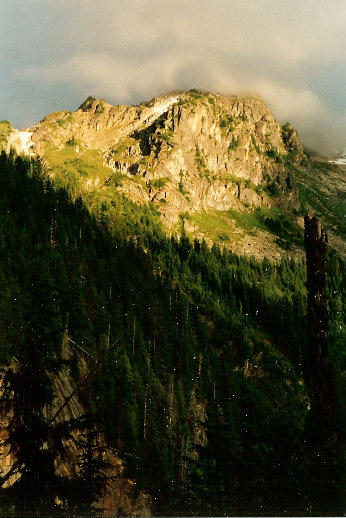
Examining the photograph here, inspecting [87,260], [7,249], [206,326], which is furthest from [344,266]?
[7,249]

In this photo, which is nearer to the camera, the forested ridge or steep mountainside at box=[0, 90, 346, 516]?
steep mountainside at box=[0, 90, 346, 516]

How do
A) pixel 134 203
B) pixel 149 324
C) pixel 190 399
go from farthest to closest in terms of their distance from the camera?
pixel 134 203
pixel 149 324
pixel 190 399

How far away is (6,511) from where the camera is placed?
935cm

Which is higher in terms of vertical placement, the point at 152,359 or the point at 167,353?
the point at 167,353

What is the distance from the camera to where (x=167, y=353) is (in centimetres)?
7500

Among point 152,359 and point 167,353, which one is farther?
point 167,353

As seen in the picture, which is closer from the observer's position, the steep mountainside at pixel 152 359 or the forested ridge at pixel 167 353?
the steep mountainside at pixel 152 359

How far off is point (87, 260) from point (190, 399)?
85.9 feet

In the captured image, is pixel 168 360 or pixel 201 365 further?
pixel 201 365

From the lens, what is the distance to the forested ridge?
9414mm

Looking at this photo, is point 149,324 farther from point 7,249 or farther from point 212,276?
point 212,276

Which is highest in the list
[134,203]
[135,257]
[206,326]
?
[134,203]

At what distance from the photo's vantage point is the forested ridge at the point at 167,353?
30.9ft

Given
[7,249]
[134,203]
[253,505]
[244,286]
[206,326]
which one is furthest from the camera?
[134,203]
